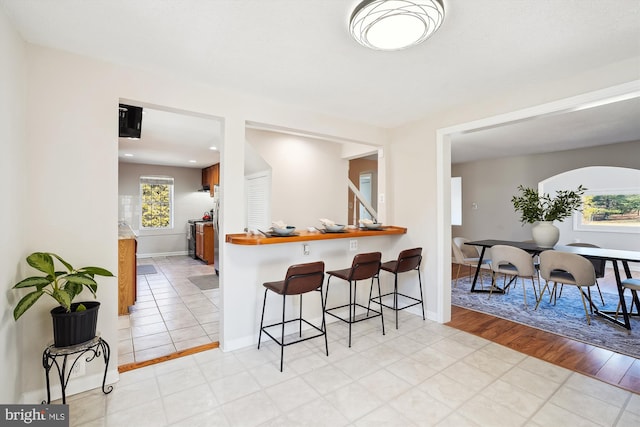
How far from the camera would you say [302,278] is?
241 cm

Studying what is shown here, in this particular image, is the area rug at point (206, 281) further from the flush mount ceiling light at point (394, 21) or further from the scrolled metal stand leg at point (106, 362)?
the flush mount ceiling light at point (394, 21)

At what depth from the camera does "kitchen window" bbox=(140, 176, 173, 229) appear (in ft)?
24.2

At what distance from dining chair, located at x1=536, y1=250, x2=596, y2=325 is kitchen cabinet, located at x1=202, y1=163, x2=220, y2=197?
608 centimetres

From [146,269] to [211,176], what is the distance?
2.53 m

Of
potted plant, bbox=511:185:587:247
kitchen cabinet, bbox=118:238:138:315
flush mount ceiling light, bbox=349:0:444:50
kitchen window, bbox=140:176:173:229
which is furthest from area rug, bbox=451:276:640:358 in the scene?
kitchen window, bbox=140:176:173:229

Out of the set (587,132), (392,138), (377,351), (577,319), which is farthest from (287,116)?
(587,132)

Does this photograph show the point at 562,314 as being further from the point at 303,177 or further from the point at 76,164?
the point at 76,164

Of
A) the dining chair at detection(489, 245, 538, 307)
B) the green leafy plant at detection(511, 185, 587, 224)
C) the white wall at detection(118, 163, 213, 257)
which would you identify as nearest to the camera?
the dining chair at detection(489, 245, 538, 307)

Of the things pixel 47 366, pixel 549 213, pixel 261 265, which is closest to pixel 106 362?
pixel 47 366

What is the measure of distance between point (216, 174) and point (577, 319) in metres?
6.66

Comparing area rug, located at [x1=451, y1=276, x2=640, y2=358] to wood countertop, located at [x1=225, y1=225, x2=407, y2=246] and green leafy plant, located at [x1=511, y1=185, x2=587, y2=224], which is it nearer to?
green leafy plant, located at [x1=511, y1=185, x2=587, y2=224]

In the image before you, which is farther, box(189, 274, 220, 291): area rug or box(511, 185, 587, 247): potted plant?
box(189, 274, 220, 291): area rug

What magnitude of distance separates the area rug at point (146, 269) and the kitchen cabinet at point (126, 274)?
87.0 inches

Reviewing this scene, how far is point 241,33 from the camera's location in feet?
5.98
